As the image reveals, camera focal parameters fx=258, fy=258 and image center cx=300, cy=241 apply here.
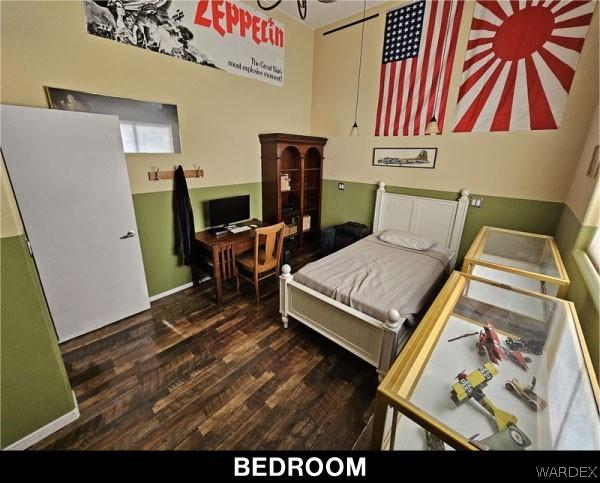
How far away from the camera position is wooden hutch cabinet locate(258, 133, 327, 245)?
3.73 metres

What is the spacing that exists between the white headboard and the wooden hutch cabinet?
1214 millimetres

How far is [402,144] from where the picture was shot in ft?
11.8

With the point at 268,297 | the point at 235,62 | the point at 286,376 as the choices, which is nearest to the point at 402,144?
the point at 235,62

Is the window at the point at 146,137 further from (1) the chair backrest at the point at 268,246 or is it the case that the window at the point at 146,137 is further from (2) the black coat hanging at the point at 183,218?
(1) the chair backrest at the point at 268,246

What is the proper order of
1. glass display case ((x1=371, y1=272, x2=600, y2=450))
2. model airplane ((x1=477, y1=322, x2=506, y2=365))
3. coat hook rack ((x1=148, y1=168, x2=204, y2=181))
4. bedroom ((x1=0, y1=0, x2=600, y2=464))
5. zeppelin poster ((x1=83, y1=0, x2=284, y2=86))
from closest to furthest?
glass display case ((x1=371, y1=272, x2=600, y2=450)) → model airplane ((x1=477, y1=322, x2=506, y2=365)) → bedroom ((x1=0, y1=0, x2=600, y2=464)) → zeppelin poster ((x1=83, y1=0, x2=284, y2=86)) → coat hook rack ((x1=148, y1=168, x2=204, y2=181))

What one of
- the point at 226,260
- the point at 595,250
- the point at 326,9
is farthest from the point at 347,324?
the point at 326,9

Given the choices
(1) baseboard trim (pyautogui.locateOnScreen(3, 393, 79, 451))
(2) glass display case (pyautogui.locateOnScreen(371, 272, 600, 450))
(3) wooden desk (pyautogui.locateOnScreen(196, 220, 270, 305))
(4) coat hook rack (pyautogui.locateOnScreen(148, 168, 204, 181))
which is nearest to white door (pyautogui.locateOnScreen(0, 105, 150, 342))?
(4) coat hook rack (pyautogui.locateOnScreen(148, 168, 204, 181))

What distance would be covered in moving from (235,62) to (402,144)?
243cm

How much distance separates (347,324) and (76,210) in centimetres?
253

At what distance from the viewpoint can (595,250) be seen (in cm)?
176

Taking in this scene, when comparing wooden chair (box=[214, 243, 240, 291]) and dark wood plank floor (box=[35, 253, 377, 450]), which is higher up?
wooden chair (box=[214, 243, 240, 291])

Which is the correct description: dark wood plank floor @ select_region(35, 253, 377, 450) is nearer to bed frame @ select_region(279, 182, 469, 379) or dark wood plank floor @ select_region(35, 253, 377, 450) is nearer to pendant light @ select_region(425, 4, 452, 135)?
bed frame @ select_region(279, 182, 469, 379)

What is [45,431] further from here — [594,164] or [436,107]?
[436,107]
